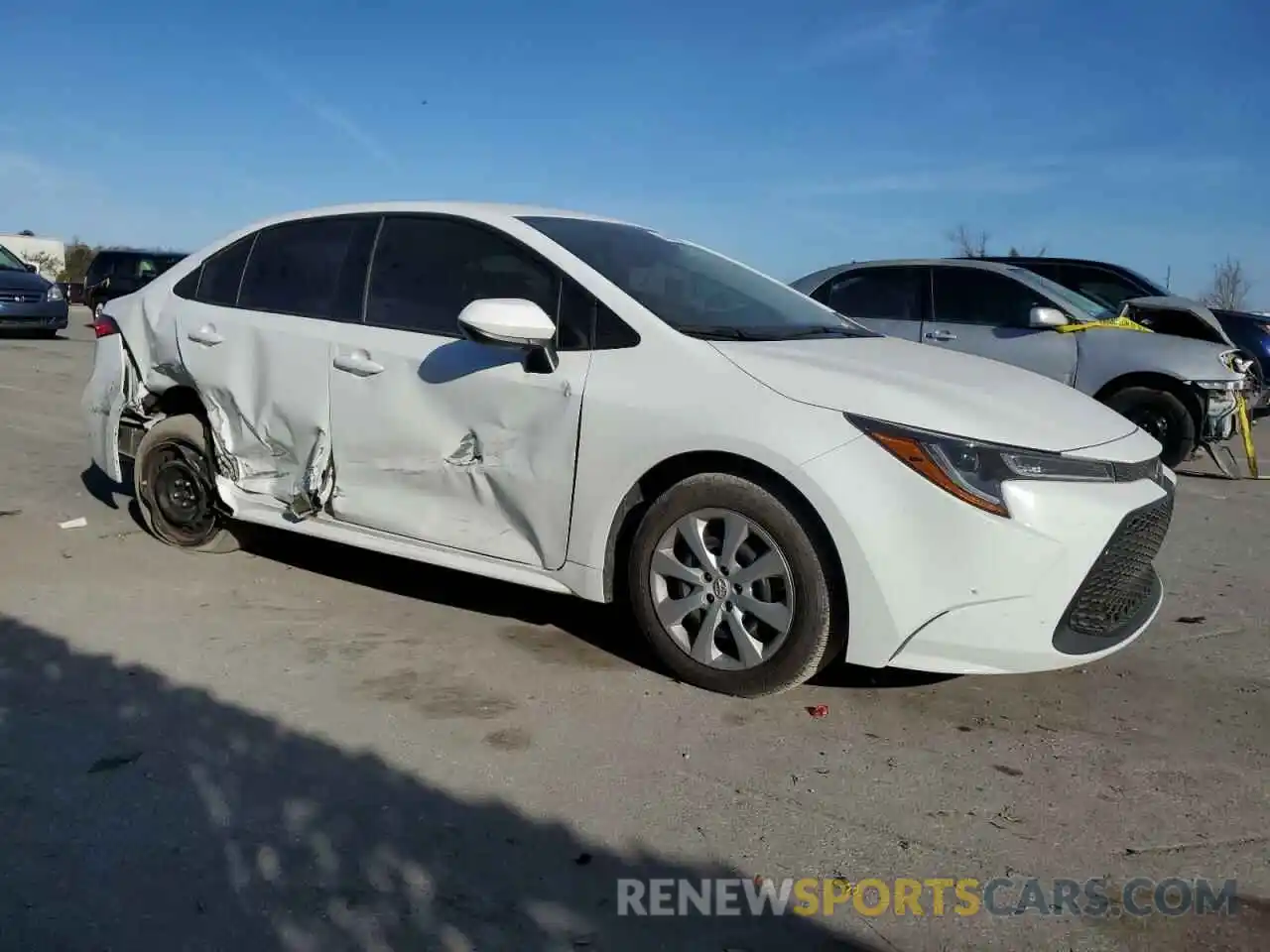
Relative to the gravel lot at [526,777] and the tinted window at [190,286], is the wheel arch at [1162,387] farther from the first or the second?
the tinted window at [190,286]

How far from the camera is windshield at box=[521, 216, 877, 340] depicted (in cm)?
411

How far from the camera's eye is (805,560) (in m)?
3.48

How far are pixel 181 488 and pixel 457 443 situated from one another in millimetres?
1947

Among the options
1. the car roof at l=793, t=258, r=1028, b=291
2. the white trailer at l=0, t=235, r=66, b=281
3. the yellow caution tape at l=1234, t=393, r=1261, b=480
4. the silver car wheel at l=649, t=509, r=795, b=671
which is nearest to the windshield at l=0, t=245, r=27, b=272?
the car roof at l=793, t=258, r=1028, b=291

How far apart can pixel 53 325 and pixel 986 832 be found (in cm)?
1935

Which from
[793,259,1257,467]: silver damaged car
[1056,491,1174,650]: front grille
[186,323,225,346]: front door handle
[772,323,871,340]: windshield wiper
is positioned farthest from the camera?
[793,259,1257,467]: silver damaged car

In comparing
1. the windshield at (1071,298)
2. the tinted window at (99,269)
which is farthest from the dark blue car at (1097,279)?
the tinted window at (99,269)

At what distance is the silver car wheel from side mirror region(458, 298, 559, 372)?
0.83m

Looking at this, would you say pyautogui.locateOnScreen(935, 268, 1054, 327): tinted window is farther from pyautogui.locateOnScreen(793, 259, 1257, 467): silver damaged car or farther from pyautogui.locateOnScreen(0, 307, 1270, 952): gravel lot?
pyautogui.locateOnScreen(0, 307, 1270, 952): gravel lot

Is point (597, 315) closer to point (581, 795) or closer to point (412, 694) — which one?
point (412, 694)

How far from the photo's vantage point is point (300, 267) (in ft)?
16.2

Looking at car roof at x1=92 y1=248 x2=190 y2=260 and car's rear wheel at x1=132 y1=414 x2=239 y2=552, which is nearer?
car's rear wheel at x1=132 y1=414 x2=239 y2=552

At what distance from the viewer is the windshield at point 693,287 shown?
4.11 m

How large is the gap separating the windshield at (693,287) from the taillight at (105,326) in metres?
2.46
